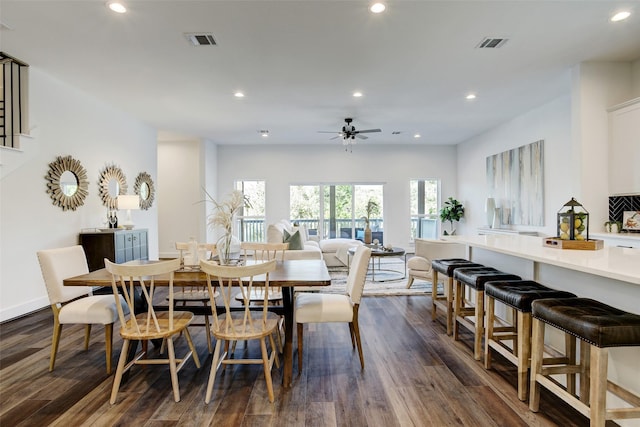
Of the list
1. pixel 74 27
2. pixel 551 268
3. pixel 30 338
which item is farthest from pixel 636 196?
pixel 30 338

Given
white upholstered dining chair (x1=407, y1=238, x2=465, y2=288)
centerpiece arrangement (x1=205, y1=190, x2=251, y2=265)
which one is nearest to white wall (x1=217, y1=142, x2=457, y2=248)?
white upholstered dining chair (x1=407, y1=238, x2=465, y2=288)

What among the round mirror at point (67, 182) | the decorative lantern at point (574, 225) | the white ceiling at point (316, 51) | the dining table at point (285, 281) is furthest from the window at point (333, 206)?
the decorative lantern at point (574, 225)

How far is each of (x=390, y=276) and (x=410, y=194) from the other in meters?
3.74

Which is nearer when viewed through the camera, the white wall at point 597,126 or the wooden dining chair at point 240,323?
the wooden dining chair at point 240,323

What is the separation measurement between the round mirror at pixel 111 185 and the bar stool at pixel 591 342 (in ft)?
19.2

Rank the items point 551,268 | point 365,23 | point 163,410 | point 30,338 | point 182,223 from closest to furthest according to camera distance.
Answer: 1. point 163,410
2. point 551,268
3. point 365,23
4. point 30,338
5. point 182,223

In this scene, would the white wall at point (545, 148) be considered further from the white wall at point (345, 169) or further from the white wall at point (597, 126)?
the white wall at point (345, 169)

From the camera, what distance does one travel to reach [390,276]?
20.0 ft

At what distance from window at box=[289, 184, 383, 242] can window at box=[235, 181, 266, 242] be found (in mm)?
806

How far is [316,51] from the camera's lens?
3613 mm

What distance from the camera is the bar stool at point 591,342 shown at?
1596 millimetres

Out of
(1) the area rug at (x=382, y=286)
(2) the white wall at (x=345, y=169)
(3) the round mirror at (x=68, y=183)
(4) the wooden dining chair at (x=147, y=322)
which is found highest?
(2) the white wall at (x=345, y=169)

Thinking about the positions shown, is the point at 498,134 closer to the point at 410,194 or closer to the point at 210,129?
the point at 410,194

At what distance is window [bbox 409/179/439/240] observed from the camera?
931 centimetres
